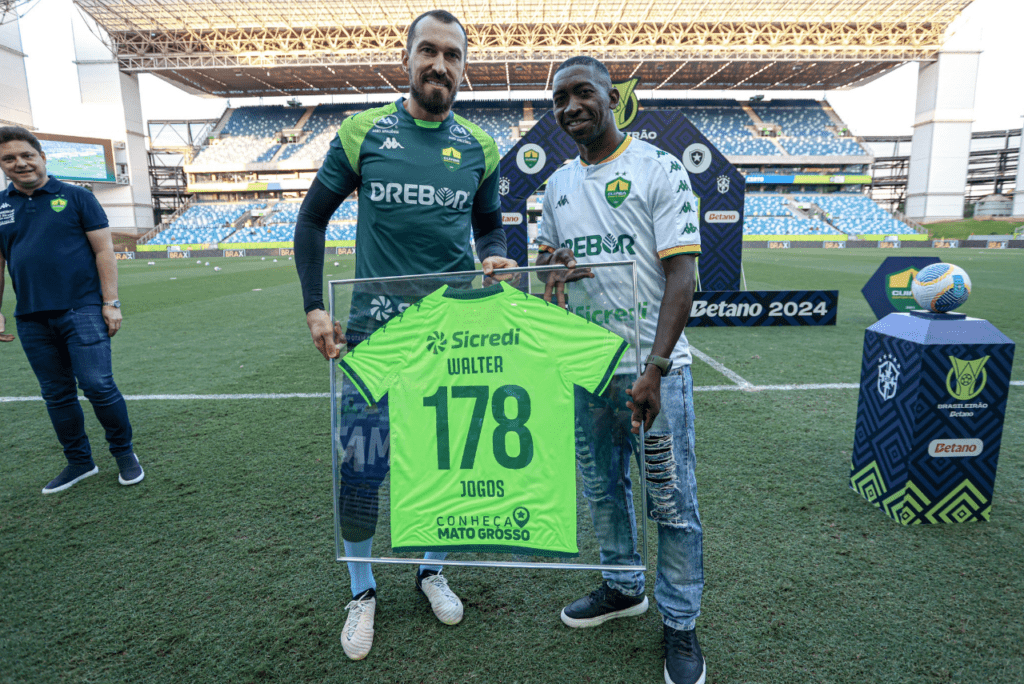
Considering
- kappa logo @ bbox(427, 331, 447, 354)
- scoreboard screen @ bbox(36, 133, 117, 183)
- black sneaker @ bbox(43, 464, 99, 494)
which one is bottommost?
black sneaker @ bbox(43, 464, 99, 494)

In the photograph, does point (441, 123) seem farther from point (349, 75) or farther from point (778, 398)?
point (349, 75)

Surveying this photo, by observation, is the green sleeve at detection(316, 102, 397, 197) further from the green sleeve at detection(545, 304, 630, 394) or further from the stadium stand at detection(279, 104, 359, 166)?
the stadium stand at detection(279, 104, 359, 166)

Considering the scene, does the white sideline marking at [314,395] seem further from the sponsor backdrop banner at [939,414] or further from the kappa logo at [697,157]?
the kappa logo at [697,157]

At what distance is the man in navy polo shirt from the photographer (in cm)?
265

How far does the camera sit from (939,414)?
222 centimetres

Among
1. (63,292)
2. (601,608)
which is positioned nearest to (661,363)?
(601,608)

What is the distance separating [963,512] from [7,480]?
15.6 feet

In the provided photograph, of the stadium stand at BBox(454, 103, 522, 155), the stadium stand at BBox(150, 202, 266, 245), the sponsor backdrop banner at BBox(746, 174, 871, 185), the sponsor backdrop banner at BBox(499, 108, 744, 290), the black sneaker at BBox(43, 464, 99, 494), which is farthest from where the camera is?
the stadium stand at BBox(454, 103, 522, 155)

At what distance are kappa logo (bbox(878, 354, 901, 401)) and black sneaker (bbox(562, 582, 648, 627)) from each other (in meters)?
1.47

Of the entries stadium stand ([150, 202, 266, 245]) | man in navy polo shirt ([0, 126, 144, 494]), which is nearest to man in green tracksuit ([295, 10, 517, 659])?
man in navy polo shirt ([0, 126, 144, 494])

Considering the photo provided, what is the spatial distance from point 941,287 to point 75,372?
13.5 ft

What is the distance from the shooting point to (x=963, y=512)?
7.67 ft

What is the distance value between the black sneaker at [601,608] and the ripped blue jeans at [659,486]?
0.73 feet

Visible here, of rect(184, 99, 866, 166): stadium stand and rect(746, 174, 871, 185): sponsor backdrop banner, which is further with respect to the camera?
rect(184, 99, 866, 166): stadium stand
